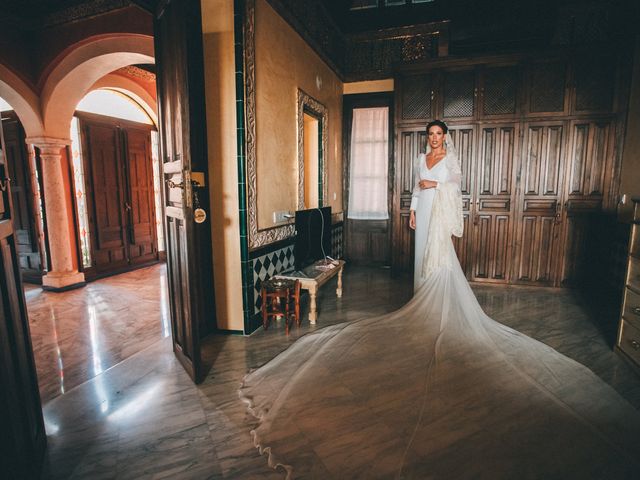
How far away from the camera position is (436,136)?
132 inches

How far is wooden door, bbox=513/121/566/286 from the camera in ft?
15.7

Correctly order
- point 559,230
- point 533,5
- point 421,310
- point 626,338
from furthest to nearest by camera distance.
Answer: point 559,230 < point 533,5 < point 421,310 < point 626,338

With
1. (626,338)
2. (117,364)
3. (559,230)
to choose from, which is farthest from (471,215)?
(117,364)

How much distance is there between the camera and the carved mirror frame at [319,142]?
13.9ft

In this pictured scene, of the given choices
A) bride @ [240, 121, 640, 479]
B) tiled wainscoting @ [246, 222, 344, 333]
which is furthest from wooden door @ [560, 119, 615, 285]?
tiled wainscoting @ [246, 222, 344, 333]

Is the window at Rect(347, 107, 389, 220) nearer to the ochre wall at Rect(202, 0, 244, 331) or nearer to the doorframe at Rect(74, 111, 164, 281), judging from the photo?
the ochre wall at Rect(202, 0, 244, 331)

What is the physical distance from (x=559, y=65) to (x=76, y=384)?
5.99 metres

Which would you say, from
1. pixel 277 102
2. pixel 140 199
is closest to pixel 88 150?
pixel 140 199

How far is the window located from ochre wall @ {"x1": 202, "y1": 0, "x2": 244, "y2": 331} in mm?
3215

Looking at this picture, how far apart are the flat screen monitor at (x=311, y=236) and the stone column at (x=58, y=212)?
353cm

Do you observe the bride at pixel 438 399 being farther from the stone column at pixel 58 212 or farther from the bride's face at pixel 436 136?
the stone column at pixel 58 212

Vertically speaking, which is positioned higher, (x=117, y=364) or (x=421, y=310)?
(x=421, y=310)

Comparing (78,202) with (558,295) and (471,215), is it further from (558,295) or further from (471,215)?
(558,295)

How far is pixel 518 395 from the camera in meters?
2.26
